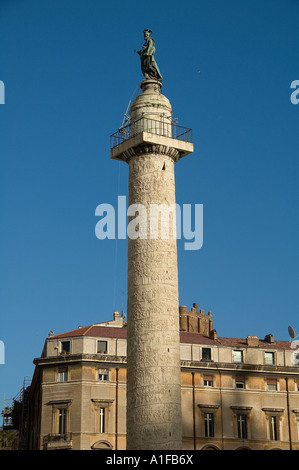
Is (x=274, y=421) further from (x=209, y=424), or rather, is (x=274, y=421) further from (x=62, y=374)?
(x=62, y=374)

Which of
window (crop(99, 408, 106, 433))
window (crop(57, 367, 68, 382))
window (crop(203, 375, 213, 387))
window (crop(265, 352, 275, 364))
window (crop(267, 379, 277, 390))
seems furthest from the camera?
window (crop(265, 352, 275, 364))

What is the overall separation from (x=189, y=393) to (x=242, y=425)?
14.3 ft

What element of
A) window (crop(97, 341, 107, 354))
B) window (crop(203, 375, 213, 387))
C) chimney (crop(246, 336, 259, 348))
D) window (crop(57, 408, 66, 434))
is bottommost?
window (crop(57, 408, 66, 434))

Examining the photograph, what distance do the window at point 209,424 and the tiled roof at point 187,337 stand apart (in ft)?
17.6

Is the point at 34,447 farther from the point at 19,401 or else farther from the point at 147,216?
the point at 147,216

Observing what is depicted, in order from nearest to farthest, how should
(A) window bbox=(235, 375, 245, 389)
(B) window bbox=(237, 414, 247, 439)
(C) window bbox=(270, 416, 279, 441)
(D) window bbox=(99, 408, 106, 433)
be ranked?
1. (D) window bbox=(99, 408, 106, 433)
2. (B) window bbox=(237, 414, 247, 439)
3. (C) window bbox=(270, 416, 279, 441)
4. (A) window bbox=(235, 375, 245, 389)

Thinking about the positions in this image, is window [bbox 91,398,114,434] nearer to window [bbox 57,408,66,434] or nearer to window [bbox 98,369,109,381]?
window [bbox 98,369,109,381]

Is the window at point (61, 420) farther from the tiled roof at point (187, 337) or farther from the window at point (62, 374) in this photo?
the tiled roof at point (187, 337)

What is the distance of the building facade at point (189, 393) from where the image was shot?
59.2m

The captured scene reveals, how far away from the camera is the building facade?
59219 millimetres

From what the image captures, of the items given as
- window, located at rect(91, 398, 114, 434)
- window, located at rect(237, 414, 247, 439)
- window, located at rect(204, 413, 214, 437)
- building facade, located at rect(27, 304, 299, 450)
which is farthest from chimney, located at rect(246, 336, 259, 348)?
window, located at rect(91, 398, 114, 434)

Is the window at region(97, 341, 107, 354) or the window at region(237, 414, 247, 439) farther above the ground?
the window at region(97, 341, 107, 354)

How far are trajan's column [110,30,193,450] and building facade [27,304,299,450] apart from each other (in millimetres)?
21023
